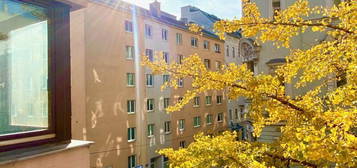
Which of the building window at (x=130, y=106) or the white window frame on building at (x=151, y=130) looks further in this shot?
the white window frame on building at (x=151, y=130)

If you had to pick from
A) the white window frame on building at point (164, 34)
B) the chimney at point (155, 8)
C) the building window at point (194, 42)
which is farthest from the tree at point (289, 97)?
the building window at point (194, 42)

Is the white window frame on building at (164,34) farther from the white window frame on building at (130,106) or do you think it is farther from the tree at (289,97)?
the tree at (289,97)

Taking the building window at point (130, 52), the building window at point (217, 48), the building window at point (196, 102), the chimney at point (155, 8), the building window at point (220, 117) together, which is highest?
the chimney at point (155, 8)

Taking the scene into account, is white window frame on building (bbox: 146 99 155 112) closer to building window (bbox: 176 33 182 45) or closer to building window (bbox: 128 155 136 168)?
building window (bbox: 128 155 136 168)

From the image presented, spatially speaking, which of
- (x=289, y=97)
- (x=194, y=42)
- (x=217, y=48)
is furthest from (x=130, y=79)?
(x=289, y=97)

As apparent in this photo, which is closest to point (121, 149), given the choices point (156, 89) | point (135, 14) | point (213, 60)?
point (156, 89)

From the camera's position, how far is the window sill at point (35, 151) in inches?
91.8

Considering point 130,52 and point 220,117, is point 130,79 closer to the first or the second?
point 130,52

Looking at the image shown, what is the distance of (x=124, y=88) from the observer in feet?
69.9

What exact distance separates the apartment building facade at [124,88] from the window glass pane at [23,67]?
13.4m

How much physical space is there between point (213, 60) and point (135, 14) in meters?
13.1

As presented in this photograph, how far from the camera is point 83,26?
744 inches

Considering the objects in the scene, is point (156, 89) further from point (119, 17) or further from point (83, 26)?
point (83, 26)

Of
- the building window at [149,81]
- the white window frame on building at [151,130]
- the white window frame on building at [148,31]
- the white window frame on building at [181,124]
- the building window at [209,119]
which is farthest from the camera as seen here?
the building window at [209,119]
